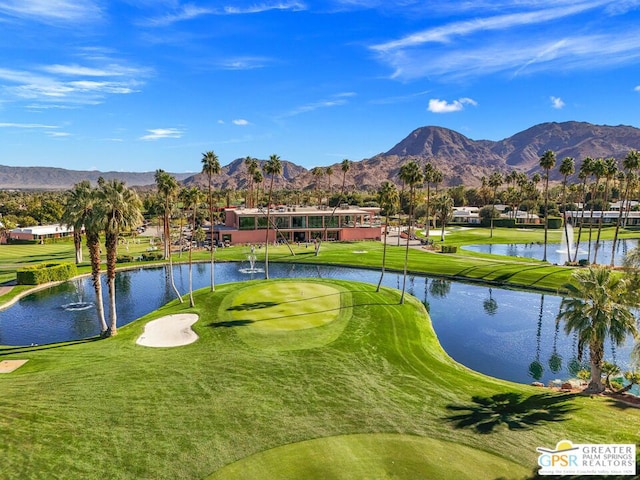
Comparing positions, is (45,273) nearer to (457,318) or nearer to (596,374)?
(457,318)

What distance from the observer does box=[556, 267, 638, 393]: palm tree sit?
23172 mm

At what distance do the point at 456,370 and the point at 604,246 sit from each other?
84.9 metres

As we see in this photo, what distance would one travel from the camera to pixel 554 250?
288 feet

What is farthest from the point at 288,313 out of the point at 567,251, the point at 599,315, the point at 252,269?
the point at 567,251

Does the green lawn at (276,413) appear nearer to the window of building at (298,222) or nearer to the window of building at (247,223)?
the window of building at (247,223)

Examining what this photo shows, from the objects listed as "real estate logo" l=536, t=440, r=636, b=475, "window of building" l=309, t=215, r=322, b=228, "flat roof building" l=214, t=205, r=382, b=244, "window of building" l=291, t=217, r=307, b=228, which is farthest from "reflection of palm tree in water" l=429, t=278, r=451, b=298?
"window of building" l=291, t=217, r=307, b=228

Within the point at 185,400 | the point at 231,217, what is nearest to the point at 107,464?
the point at 185,400

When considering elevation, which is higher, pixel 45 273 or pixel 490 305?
pixel 45 273

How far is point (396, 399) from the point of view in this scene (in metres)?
23.4

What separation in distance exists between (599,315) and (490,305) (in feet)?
80.3

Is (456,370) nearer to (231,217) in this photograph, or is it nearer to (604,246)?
(231,217)

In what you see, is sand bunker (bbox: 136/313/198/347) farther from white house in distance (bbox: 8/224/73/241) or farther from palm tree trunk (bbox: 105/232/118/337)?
white house in distance (bbox: 8/224/73/241)

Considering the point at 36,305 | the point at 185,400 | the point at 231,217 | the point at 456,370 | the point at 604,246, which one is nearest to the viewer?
the point at 185,400

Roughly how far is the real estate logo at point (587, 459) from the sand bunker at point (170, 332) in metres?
25.1
